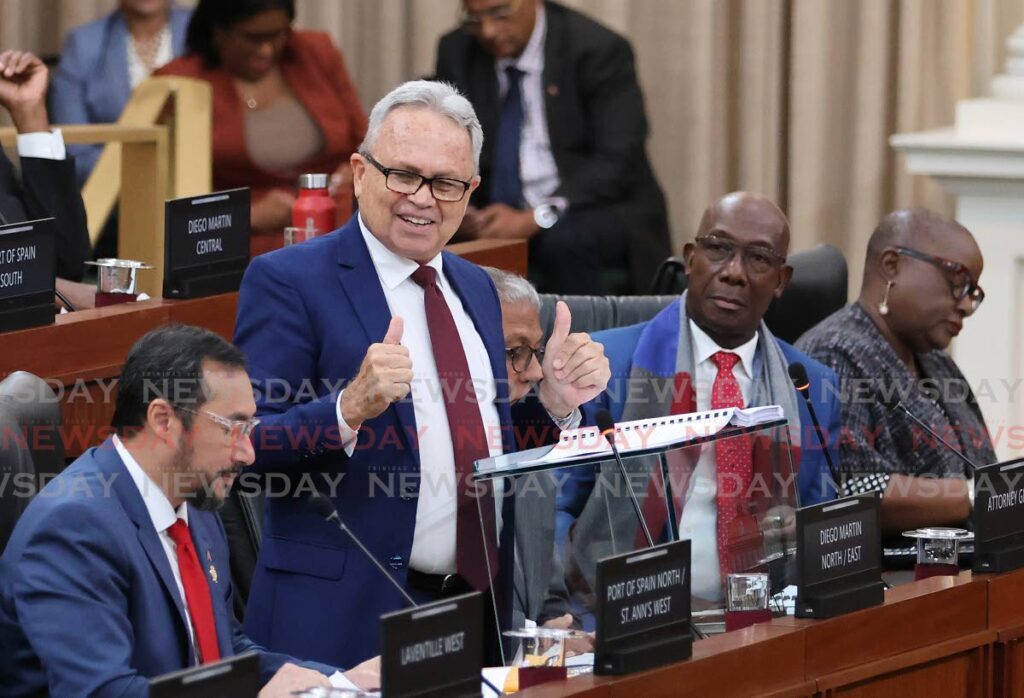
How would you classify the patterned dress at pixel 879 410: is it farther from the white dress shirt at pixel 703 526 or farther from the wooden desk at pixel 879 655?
the white dress shirt at pixel 703 526

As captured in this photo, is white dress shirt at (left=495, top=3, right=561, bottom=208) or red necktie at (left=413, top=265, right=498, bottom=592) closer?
red necktie at (left=413, top=265, right=498, bottom=592)

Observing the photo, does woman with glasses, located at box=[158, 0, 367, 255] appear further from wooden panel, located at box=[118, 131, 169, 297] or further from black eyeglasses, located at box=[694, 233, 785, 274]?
black eyeglasses, located at box=[694, 233, 785, 274]

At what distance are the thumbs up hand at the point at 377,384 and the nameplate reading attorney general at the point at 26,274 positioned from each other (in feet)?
3.20

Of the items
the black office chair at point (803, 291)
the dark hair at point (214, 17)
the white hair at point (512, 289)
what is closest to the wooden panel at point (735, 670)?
the white hair at point (512, 289)

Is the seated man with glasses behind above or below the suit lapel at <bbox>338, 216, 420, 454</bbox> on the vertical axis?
below

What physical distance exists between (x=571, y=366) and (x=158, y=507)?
631mm

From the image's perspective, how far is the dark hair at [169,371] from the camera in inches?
93.9

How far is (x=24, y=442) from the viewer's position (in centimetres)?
263

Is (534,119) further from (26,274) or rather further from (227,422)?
(227,422)

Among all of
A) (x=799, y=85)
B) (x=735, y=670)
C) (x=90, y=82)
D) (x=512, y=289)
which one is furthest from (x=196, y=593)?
(x=799, y=85)

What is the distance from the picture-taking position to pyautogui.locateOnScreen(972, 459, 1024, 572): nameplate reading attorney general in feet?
9.16

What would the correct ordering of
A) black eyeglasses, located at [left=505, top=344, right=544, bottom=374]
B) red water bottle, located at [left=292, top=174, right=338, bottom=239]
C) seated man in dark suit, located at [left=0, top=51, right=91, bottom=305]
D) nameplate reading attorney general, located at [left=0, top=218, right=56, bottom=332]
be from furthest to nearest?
red water bottle, located at [left=292, top=174, right=338, bottom=239]
seated man in dark suit, located at [left=0, top=51, right=91, bottom=305]
nameplate reading attorney general, located at [left=0, top=218, right=56, bottom=332]
black eyeglasses, located at [left=505, top=344, right=544, bottom=374]

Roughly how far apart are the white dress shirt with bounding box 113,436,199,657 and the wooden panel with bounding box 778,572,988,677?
0.80 meters

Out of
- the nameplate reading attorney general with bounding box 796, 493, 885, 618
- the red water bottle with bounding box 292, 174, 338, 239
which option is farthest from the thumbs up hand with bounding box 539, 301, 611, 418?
the red water bottle with bounding box 292, 174, 338, 239
